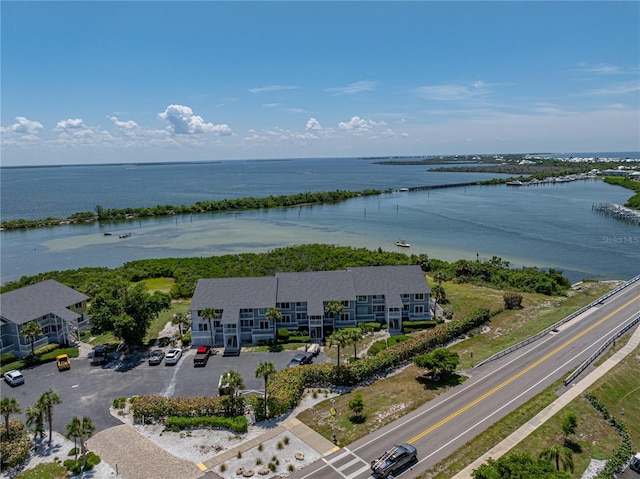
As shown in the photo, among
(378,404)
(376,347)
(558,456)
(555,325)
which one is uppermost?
(558,456)

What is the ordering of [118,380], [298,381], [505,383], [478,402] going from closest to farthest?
1. [478,402]
2. [298,381]
3. [505,383]
4. [118,380]

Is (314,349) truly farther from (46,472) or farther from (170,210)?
(170,210)

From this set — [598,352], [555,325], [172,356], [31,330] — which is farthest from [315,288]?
[598,352]

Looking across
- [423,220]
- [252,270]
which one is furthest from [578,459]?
[423,220]

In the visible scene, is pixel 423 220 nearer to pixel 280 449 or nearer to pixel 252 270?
pixel 252 270

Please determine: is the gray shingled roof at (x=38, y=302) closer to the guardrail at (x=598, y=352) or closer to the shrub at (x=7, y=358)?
the shrub at (x=7, y=358)

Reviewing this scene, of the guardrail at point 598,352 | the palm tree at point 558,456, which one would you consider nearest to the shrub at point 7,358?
the palm tree at point 558,456
